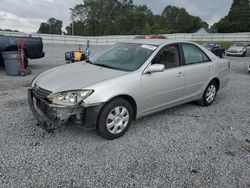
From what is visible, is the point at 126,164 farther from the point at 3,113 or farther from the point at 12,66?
the point at 12,66

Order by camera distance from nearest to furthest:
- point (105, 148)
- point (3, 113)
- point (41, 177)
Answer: point (41, 177) < point (105, 148) < point (3, 113)

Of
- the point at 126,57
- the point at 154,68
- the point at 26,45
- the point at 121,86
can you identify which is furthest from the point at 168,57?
the point at 26,45

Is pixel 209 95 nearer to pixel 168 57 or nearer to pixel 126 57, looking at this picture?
pixel 168 57

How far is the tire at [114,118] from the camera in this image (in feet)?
10.7

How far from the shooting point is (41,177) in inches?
102

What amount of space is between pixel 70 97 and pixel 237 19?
72975 millimetres

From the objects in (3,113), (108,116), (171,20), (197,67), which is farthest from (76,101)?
(171,20)

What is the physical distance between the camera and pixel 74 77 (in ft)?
11.4

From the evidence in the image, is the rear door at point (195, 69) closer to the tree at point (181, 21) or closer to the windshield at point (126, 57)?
the windshield at point (126, 57)

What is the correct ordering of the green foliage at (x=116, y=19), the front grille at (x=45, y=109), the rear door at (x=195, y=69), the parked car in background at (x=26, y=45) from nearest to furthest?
the front grille at (x=45, y=109)
the rear door at (x=195, y=69)
the parked car in background at (x=26, y=45)
the green foliage at (x=116, y=19)

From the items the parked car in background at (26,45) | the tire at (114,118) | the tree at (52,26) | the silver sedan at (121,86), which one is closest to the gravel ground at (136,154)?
the tire at (114,118)

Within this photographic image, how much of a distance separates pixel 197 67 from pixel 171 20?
8521 centimetres

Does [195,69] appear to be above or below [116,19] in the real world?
below

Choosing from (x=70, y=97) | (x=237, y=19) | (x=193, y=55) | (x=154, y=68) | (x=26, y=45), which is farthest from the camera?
(x=237, y=19)
